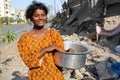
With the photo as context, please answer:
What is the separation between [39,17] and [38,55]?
365 mm

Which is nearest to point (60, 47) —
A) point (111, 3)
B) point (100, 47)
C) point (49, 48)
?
point (49, 48)

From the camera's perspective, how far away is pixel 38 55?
9.01 ft

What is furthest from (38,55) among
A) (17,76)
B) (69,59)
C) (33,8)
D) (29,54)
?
(17,76)

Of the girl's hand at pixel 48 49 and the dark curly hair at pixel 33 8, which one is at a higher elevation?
the dark curly hair at pixel 33 8

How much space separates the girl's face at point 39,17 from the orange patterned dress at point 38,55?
115mm

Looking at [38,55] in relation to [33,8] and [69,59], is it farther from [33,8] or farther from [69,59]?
[33,8]

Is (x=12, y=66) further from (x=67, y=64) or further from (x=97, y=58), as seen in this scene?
(x=67, y=64)

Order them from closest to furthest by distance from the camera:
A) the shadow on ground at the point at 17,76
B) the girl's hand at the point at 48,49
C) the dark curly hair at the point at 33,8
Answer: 1. the girl's hand at the point at 48,49
2. the dark curly hair at the point at 33,8
3. the shadow on ground at the point at 17,76

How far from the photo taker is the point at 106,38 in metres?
10.5

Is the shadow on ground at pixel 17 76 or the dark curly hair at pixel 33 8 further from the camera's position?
the shadow on ground at pixel 17 76

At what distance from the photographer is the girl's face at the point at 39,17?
Result: 2816 mm

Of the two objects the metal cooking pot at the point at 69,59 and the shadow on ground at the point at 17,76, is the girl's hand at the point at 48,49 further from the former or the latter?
the shadow on ground at the point at 17,76

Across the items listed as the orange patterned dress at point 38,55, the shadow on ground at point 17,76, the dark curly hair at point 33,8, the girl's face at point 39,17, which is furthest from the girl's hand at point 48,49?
the shadow on ground at point 17,76

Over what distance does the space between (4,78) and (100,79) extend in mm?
2520
